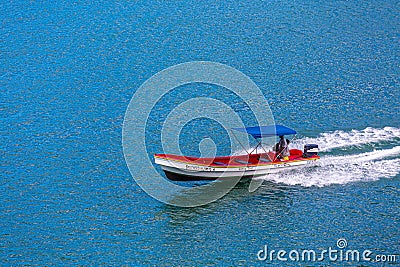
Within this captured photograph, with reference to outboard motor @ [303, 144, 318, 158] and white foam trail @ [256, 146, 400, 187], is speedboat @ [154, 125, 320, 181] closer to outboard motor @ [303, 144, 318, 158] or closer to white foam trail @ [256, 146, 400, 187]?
outboard motor @ [303, 144, 318, 158]

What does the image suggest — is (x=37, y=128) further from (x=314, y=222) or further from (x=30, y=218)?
(x=314, y=222)

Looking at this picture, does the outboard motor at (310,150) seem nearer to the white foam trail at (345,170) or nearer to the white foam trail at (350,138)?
the white foam trail at (345,170)

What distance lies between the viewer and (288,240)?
119 feet

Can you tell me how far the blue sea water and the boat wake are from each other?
12 cm

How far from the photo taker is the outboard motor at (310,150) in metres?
42.8

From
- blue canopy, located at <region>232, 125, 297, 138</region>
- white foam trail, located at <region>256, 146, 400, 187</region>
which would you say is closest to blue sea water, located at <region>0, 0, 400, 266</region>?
white foam trail, located at <region>256, 146, 400, 187</region>

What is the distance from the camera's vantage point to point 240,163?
4200 cm

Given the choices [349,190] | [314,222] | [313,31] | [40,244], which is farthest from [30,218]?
[313,31]

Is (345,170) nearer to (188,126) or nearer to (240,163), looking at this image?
(240,163)

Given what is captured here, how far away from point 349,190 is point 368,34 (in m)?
25.7

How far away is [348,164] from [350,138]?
126 inches

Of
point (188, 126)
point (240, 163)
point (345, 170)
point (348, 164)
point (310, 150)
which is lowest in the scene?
point (240, 163)

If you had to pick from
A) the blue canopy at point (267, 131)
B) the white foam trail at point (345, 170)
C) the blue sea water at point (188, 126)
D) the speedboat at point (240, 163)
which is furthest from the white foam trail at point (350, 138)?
the blue canopy at point (267, 131)

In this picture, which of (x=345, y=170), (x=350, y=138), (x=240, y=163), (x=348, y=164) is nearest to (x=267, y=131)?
(x=240, y=163)
